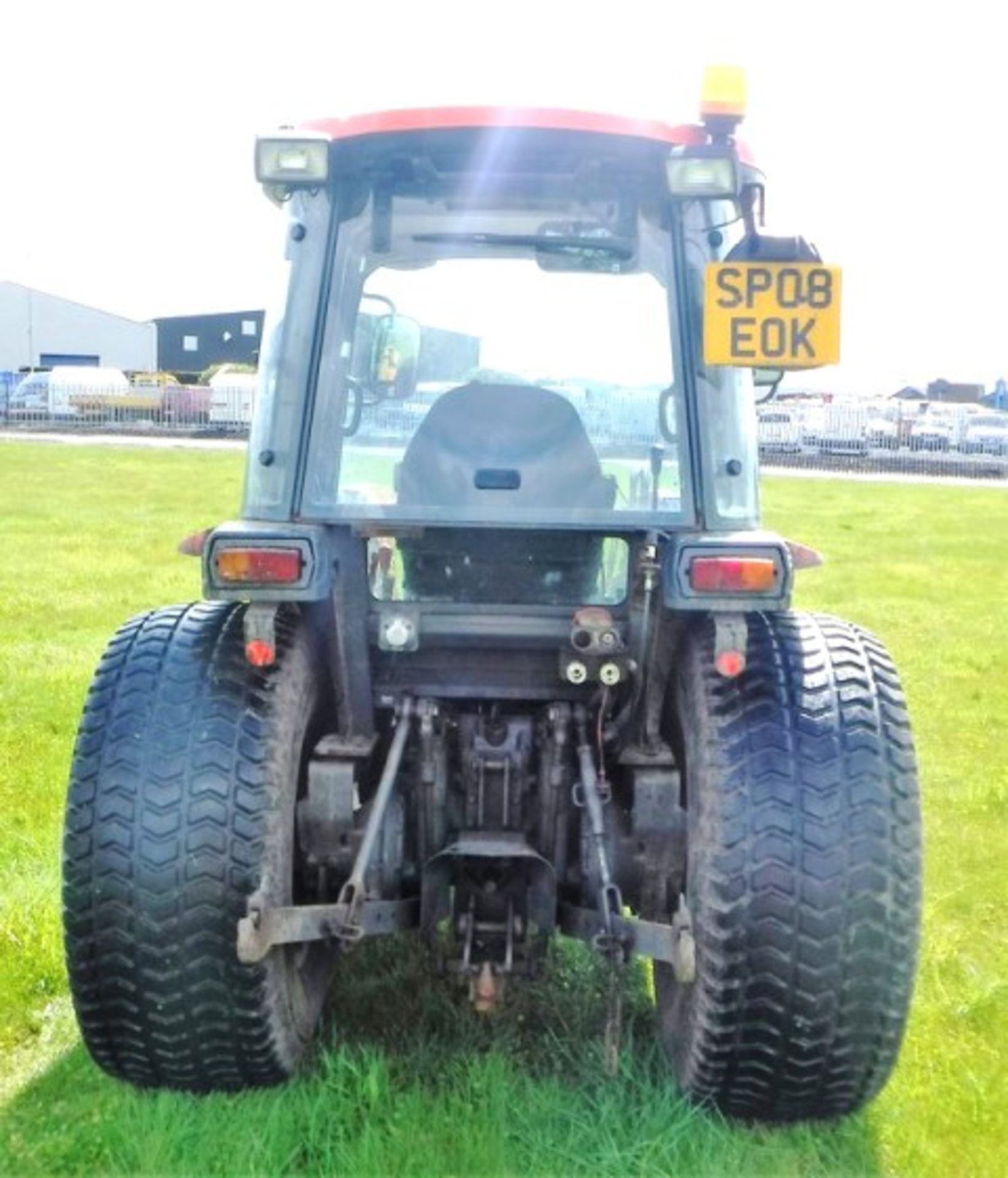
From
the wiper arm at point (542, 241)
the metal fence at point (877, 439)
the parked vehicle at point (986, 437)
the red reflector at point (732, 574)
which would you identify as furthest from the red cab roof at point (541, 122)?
the parked vehicle at point (986, 437)

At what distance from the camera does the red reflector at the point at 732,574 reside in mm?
3248

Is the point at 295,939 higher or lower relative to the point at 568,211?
lower

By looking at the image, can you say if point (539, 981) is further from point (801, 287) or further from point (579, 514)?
point (801, 287)

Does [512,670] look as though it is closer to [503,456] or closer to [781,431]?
[503,456]

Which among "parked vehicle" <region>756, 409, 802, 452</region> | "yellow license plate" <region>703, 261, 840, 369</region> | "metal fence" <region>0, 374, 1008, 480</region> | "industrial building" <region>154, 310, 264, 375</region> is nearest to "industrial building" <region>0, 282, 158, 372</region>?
"industrial building" <region>154, 310, 264, 375</region>

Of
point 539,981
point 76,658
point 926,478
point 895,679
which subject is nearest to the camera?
point 895,679

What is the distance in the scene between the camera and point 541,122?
3.35 metres

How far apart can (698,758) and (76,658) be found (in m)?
6.27

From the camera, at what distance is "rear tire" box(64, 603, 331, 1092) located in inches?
129

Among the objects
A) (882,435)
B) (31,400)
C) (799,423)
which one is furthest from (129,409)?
(882,435)

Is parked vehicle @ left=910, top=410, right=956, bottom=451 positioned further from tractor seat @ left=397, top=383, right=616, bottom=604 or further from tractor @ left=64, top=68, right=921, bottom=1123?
tractor seat @ left=397, top=383, right=616, bottom=604

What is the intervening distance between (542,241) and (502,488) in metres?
0.62

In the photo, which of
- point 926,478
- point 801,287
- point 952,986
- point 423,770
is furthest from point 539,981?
point 926,478

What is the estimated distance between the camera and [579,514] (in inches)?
138
